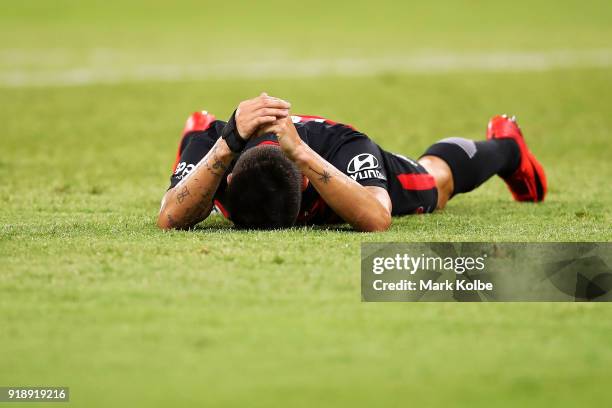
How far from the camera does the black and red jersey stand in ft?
18.0

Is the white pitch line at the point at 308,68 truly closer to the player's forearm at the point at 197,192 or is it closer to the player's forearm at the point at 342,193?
the player's forearm at the point at 197,192

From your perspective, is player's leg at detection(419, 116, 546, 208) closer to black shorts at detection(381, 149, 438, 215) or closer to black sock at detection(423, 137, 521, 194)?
black sock at detection(423, 137, 521, 194)

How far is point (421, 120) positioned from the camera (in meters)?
12.4

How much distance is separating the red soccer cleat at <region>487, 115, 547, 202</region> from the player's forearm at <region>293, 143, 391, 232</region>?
1.95 metres

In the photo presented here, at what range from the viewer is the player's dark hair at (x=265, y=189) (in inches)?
194

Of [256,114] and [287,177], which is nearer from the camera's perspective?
[256,114]

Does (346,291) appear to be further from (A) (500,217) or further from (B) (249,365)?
(A) (500,217)

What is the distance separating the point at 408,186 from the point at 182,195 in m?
1.52

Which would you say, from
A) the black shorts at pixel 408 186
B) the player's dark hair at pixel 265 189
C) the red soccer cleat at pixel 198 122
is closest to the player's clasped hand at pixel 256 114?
the player's dark hair at pixel 265 189

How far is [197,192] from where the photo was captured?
5.16 metres

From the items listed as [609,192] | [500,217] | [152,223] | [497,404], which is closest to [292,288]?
[497,404]

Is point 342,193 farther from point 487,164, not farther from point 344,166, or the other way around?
point 487,164

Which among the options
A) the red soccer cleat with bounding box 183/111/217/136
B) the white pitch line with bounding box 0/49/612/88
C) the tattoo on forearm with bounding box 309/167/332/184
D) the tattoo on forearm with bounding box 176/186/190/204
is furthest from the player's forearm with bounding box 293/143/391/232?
the white pitch line with bounding box 0/49/612/88

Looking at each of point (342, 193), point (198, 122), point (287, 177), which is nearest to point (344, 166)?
point (342, 193)
